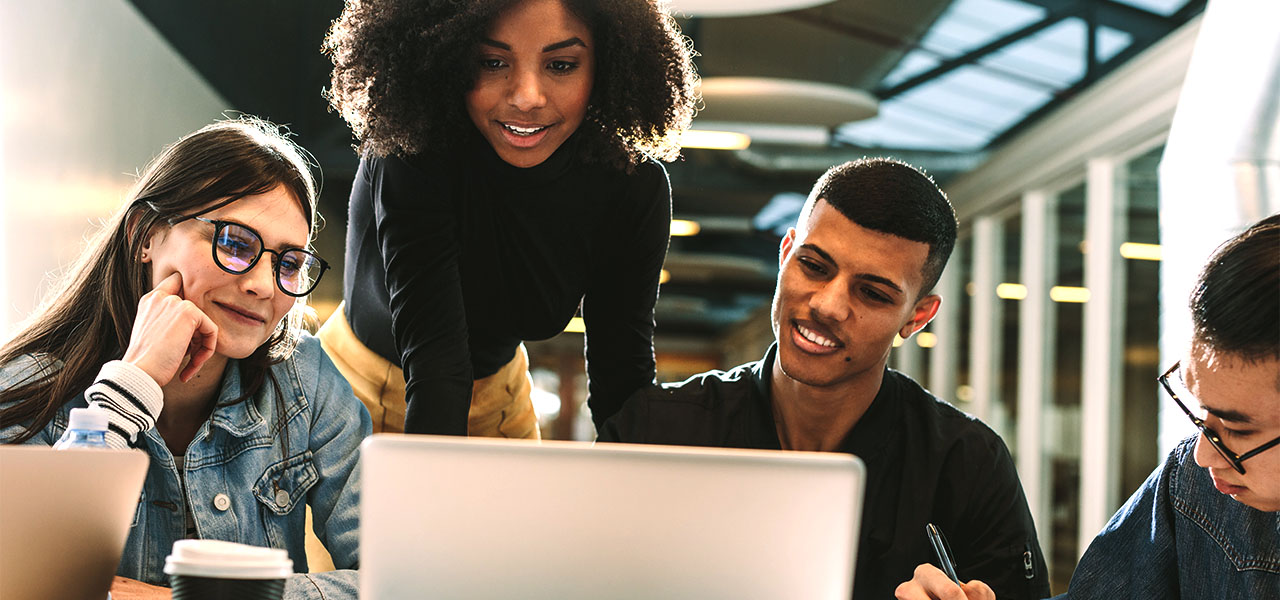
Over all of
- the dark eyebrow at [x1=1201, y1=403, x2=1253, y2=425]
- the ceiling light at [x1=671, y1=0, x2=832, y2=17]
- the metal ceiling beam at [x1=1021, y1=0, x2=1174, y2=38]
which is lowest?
the dark eyebrow at [x1=1201, y1=403, x2=1253, y2=425]

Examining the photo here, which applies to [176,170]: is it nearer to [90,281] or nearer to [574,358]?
[90,281]

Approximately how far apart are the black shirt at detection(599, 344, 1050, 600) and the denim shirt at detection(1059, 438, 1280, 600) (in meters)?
0.25

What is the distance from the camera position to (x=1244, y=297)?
1315 mm

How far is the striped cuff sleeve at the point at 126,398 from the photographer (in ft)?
4.62

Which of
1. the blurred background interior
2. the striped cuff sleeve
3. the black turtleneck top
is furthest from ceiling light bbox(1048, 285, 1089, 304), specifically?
the striped cuff sleeve

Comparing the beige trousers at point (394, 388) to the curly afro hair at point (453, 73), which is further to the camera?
the beige trousers at point (394, 388)

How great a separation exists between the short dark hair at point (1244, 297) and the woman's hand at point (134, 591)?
133cm

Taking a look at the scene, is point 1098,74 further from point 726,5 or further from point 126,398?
point 126,398

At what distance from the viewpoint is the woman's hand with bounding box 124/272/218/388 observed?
1536 millimetres

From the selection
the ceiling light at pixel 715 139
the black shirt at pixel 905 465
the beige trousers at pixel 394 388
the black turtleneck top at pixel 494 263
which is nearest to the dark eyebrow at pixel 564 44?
the black turtleneck top at pixel 494 263

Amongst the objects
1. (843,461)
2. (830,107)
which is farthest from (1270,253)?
(830,107)

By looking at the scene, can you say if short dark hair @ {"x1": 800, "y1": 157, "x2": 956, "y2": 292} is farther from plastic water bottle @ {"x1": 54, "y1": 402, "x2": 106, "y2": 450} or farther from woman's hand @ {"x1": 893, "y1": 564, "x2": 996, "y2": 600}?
plastic water bottle @ {"x1": 54, "y1": 402, "x2": 106, "y2": 450}

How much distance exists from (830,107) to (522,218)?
3456 millimetres

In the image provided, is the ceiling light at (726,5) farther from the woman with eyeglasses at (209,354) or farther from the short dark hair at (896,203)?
the woman with eyeglasses at (209,354)
